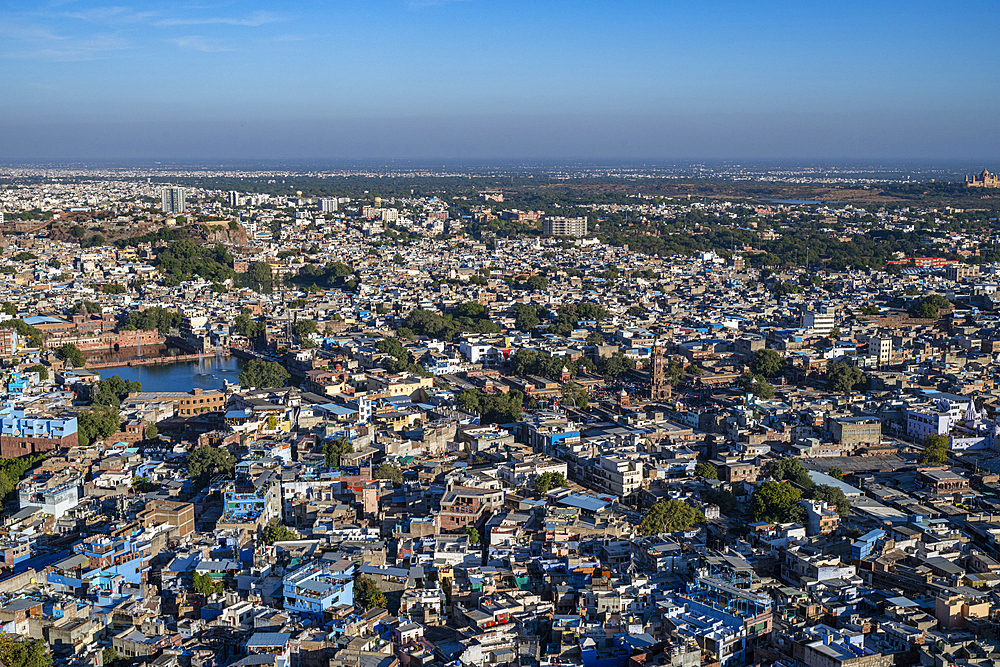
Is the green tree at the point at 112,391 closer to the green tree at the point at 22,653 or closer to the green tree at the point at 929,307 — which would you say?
the green tree at the point at 22,653

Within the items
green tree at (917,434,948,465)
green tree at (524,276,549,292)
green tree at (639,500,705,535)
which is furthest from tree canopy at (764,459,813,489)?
green tree at (524,276,549,292)

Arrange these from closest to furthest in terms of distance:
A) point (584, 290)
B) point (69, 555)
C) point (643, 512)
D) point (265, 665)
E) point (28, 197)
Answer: point (265, 665)
point (69, 555)
point (643, 512)
point (584, 290)
point (28, 197)

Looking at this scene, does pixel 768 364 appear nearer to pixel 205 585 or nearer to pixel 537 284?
pixel 537 284

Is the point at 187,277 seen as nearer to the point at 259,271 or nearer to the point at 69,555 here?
the point at 259,271

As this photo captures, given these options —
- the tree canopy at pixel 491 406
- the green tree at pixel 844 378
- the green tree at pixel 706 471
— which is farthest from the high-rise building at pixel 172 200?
the green tree at pixel 706 471

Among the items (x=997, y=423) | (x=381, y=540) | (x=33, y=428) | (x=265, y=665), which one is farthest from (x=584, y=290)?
(x=265, y=665)

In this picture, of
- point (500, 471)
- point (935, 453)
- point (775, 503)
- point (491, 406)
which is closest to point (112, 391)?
point (491, 406)
